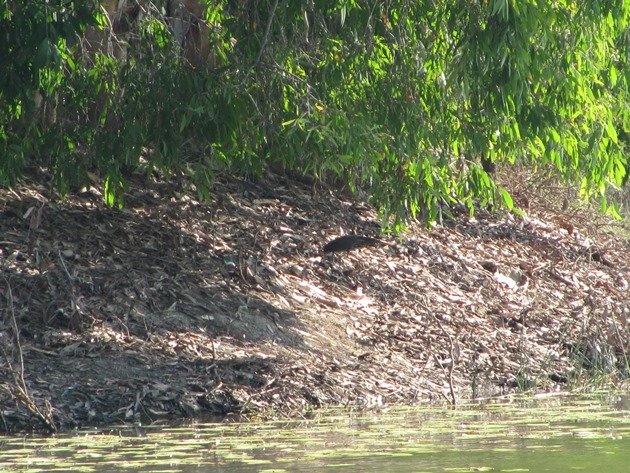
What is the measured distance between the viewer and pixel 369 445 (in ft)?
21.3

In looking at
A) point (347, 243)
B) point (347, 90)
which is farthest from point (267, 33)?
point (347, 243)

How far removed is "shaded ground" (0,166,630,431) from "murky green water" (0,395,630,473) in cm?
73

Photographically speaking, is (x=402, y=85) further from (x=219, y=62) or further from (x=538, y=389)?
(x=538, y=389)

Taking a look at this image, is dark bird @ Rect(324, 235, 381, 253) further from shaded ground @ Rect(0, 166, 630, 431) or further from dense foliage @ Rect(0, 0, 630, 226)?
dense foliage @ Rect(0, 0, 630, 226)

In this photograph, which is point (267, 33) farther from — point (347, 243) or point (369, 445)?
point (347, 243)

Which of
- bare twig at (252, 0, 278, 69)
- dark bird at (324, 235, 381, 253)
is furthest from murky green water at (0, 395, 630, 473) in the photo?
dark bird at (324, 235, 381, 253)

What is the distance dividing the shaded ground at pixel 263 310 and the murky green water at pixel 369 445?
728mm

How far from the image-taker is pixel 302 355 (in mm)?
9570

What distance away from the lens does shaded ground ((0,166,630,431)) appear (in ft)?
27.8

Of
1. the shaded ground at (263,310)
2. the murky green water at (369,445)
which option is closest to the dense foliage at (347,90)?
the shaded ground at (263,310)

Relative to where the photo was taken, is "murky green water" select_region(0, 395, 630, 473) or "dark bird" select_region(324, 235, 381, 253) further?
"dark bird" select_region(324, 235, 381, 253)

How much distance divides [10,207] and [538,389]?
16.5 ft

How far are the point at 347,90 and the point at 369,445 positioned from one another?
11.7 ft

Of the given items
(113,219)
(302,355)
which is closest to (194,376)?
(302,355)
